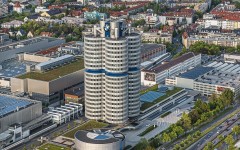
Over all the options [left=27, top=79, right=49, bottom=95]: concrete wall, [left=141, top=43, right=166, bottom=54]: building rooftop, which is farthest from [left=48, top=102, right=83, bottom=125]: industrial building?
[left=141, top=43, right=166, bottom=54]: building rooftop

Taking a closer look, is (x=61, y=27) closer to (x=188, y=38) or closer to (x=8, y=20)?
(x=8, y=20)

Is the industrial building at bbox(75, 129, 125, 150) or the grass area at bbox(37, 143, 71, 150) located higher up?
the industrial building at bbox(75, 129, 125, 150)

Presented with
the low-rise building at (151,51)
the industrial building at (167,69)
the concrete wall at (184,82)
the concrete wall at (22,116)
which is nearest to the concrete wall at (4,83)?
the concrete wall at (22,116)

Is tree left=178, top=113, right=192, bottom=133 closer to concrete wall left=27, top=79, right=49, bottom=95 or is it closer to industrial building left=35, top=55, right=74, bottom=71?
concrete wall left=27, top=79, right=49, bottom=95

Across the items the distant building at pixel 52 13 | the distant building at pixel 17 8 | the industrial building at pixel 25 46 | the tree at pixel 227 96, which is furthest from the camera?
the distant building at pixel 17 8

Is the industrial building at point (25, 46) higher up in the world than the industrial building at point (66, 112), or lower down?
higher up

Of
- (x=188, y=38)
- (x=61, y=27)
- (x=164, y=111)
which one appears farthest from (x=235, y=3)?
(x=164, y=111)

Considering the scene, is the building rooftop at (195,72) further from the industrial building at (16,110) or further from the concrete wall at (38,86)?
the industrial building at (16,110)
